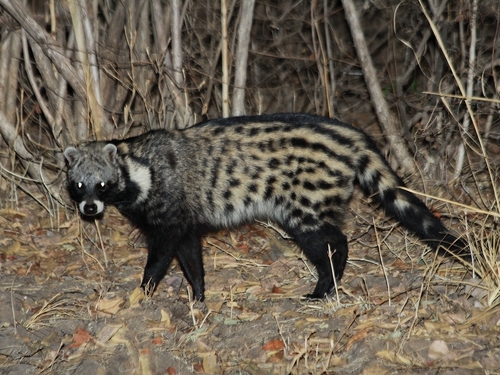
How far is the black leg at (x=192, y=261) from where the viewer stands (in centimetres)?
704

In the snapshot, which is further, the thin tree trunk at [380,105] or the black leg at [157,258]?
the thin tree trunk at [380,105]

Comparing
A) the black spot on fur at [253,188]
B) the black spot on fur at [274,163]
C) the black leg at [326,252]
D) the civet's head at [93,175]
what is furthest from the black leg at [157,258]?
the black leg at [326,252]

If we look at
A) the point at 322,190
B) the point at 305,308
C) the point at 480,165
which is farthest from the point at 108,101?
the point at 480,165

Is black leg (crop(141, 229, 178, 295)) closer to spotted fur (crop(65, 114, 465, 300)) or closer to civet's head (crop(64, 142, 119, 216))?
spotted fur (crop(65, 114, 465, 300))

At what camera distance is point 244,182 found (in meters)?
7.25

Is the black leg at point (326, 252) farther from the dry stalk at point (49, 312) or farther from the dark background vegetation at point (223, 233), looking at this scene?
the dry stalk at point (49, 312)

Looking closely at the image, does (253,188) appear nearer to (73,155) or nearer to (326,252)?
(326,252)

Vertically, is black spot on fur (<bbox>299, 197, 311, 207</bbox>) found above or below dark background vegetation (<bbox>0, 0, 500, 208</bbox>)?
below

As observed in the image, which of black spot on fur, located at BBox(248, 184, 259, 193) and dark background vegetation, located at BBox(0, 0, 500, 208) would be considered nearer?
black spot on fur, located at BBox(248, 184, 259, 193)

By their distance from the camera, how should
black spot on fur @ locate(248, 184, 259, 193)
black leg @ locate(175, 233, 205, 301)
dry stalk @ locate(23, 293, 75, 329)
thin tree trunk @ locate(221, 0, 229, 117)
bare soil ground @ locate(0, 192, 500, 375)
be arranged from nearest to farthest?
bare soil ground @ locate(0, 192, 500, 375), dry stalk @ locate(23, 293, 75, 329), black leg @ locate(175, 233, 205, 301), black spot on fur @ locate(248, 184, 259, 193), thin tree trunk @ locate(221, 0, 229, 117)

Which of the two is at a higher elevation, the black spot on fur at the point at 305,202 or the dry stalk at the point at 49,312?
Answer: the black spot on fur at the point at 305,202

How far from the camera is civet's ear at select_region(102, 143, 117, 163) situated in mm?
6821

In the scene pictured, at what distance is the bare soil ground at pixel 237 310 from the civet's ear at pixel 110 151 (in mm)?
1065

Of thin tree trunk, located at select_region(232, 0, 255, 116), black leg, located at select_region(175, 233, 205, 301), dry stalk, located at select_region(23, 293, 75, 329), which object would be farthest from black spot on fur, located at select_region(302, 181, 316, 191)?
dry stalk, located at select_region(23, 293, 75, 329)
